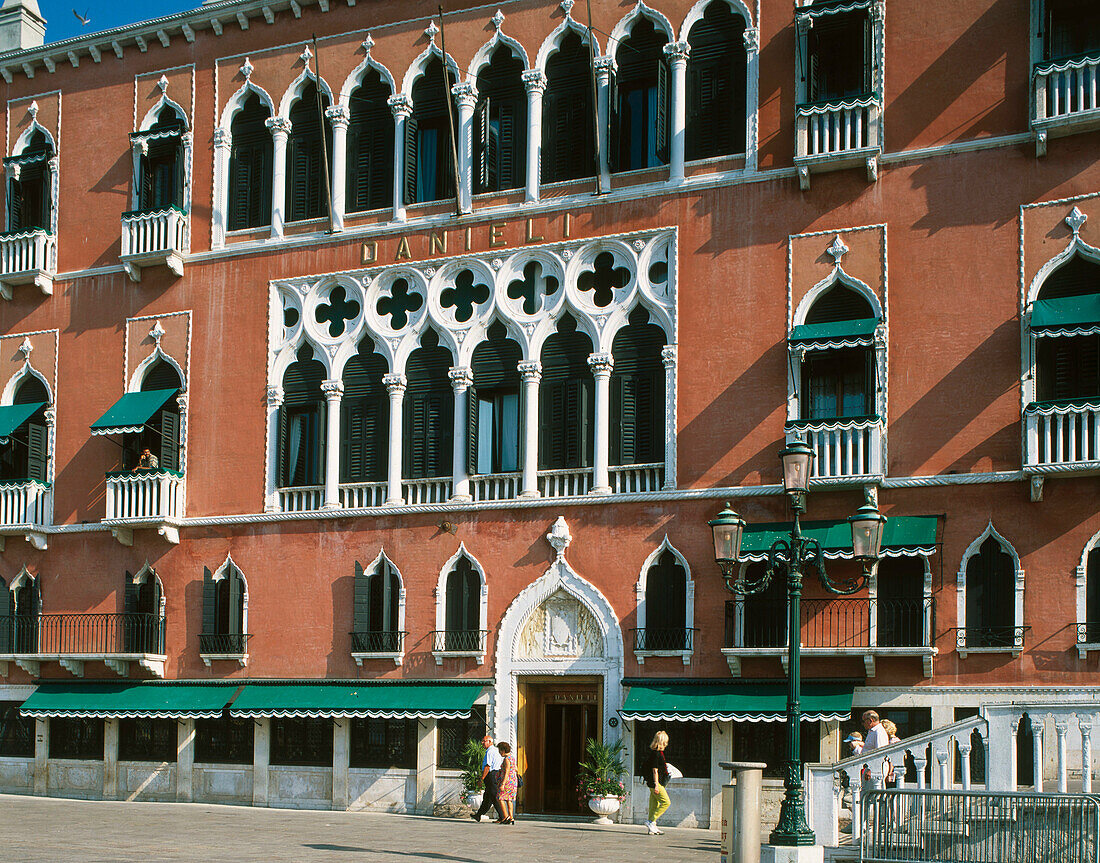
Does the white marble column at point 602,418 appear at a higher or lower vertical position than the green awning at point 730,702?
higher

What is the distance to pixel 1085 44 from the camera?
23047 mm

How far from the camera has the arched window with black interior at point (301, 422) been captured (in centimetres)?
2797

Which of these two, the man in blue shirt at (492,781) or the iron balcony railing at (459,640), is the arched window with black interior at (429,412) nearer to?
the iron balcony railing at (459,640)

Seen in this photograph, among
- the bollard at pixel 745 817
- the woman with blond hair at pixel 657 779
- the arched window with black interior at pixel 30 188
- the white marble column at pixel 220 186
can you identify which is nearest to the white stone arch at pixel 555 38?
the white marble column at pixel 220 186

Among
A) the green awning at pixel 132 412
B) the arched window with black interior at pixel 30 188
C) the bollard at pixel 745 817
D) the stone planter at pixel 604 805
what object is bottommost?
the stone planter at pixel 604 805

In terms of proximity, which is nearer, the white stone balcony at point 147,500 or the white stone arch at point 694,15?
the white stone arch at point 694,15

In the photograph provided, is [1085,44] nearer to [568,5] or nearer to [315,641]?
[568,5]

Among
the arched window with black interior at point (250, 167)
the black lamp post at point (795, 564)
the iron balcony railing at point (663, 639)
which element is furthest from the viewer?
the arched window with black interior at point (250, 167)

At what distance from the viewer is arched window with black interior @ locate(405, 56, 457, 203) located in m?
27.7

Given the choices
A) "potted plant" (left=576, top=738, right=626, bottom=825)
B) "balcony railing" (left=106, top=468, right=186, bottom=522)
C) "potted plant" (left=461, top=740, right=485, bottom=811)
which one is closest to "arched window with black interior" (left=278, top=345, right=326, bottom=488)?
"balcony railing" (left=106, top=468, right=186, bottom=522)

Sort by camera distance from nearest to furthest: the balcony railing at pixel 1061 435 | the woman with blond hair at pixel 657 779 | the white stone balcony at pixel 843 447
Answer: the balcony railing at pixel 1061 435 < the woman with blond hair at pixel 657 779 < the white stone balcony at pixel 843 447

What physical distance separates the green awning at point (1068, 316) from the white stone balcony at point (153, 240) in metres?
17.0

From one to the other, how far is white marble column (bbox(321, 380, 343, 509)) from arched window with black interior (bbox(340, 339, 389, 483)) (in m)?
0.11

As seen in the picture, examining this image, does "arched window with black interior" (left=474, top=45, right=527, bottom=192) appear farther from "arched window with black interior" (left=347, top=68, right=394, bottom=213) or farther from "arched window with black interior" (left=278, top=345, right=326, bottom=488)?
"arched window with black interior" (left=278, top=345, right=326, bottom=488)
